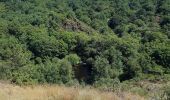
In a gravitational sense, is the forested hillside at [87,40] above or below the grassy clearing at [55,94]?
below

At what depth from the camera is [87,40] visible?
56750 mm

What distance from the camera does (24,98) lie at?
655 centimetres

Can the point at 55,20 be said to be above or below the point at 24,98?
below

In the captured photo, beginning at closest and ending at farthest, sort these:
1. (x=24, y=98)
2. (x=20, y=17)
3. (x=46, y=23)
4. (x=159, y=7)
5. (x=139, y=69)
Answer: (x=24, y=98), (x=139, y=69), (x=46, y=23), (x=20, y=17), (x=159, y=7)

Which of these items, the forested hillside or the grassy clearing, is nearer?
the grassy clearing

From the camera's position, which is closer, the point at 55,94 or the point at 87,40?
the point at 55,94

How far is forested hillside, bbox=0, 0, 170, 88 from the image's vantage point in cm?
4262

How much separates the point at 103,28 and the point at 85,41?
14.3 meters

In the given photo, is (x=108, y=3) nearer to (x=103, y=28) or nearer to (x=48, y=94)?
(x=103, y=28)

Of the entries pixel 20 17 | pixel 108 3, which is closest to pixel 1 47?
pixel 20 17

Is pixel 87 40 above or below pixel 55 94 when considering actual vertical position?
below

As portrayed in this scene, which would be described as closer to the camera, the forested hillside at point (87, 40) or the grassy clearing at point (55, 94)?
the grassy clearing at point (55, 94)

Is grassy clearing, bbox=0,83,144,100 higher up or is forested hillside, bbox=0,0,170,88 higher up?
grassy clearing, bbox=0,83,144,100

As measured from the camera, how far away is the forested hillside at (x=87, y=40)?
140 ft
